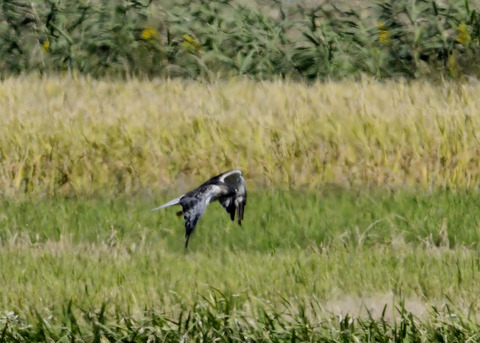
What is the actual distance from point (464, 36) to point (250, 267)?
5881 millimetres

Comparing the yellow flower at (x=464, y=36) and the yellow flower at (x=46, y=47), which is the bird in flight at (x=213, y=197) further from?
the yellow flower at (x=46, y=47)

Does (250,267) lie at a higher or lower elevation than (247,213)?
higher

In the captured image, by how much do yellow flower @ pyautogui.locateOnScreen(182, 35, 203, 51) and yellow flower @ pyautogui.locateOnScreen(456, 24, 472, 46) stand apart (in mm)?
2416

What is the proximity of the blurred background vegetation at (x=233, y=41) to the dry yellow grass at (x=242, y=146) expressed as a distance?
7.13 ft

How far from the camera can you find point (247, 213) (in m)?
6.87

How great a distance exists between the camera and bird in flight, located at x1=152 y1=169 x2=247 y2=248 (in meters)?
5.48

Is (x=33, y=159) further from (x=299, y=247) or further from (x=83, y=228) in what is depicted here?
(x=299, y=247)

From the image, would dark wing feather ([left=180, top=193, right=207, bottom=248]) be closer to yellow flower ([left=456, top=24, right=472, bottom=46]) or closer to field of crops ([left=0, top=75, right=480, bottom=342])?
field of crops ([left=0, top=75, right=480, bottom=342])

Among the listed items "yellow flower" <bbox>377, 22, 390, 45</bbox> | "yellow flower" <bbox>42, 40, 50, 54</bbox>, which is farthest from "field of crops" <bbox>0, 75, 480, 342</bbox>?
"yellow flower" <bbox>42, 40, 50, 54</bbox>

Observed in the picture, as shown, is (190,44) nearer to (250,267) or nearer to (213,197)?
(213,197)

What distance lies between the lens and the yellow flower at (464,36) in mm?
10641

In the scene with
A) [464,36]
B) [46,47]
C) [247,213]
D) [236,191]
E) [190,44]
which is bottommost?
[46,47]

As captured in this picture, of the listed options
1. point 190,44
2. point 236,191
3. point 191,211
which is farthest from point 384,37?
point 191,211

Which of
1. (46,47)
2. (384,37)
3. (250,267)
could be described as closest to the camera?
(250,267)
